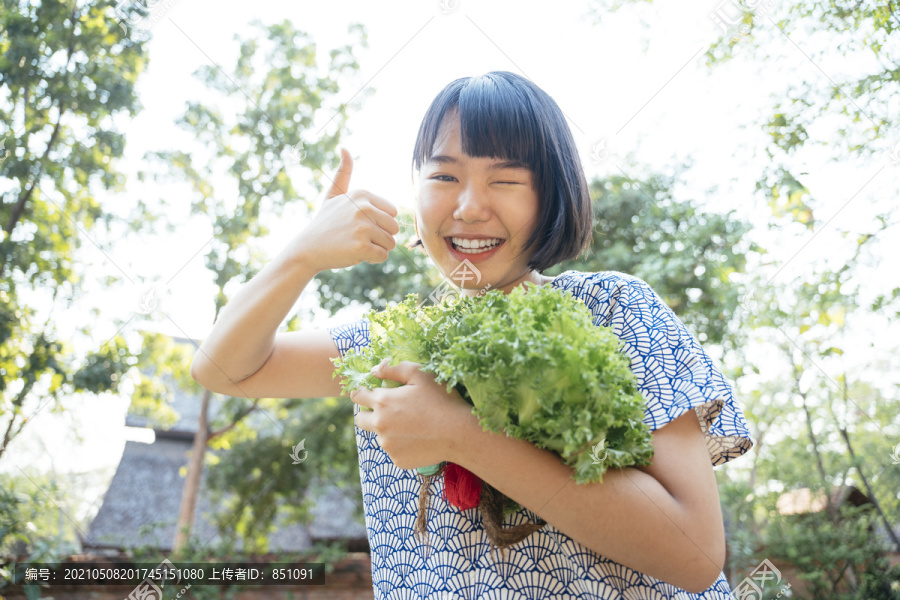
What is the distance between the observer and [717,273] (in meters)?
6.27

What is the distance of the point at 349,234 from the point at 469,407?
1.70 feet

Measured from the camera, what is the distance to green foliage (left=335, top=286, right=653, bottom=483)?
945 mm

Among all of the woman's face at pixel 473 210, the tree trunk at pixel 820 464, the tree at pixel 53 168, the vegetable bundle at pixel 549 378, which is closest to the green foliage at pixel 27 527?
Result: the tree at pixel 53 168

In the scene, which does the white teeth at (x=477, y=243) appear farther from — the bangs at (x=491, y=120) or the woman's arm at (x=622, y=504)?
the woman's arm at (x=622, y=504)

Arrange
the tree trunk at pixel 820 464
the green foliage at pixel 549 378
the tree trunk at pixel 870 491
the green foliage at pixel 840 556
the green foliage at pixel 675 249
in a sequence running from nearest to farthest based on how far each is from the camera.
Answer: the green foliage at pixel 549 378 → the green foliage at pixel 675 249 → the green foliage at pixel 840 556 → the tree trunk at pixel 870 491 → the tree trunk at pixel 820 464

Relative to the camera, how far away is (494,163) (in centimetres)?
141

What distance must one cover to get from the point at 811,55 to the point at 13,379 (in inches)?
325

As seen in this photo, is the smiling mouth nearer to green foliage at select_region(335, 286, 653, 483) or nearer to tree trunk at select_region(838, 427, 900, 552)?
green foliage at select_region(335, 286, 653, 483)

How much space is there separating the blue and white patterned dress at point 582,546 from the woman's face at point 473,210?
7.2 inches

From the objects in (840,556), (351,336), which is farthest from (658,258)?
(351,336)

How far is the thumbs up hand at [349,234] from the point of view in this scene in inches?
53.9

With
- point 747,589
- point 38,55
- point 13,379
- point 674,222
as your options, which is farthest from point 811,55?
point 13,379

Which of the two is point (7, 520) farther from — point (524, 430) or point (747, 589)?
point (747, 589)

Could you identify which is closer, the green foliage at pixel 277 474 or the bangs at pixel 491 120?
the bangs at pixel 491 120
